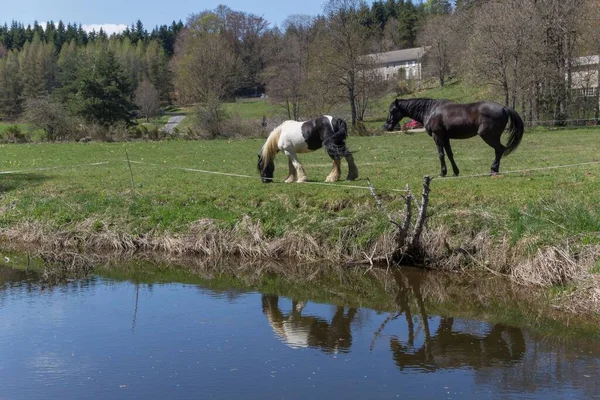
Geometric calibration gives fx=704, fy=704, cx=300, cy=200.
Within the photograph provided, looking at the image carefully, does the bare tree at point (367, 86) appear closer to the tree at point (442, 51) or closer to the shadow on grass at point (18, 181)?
the tree at point (442, 51)

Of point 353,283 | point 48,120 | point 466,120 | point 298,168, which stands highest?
point 48,120

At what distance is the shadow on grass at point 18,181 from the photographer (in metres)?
18.7

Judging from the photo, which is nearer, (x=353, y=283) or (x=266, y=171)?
(x=353, y=283)

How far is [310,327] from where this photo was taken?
1055 cm

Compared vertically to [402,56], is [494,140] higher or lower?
lower

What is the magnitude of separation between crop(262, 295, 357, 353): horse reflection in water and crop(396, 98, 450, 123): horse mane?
6.38m

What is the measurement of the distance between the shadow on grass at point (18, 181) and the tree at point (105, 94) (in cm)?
2737

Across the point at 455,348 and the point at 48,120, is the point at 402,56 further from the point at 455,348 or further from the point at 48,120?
the point at 455,348

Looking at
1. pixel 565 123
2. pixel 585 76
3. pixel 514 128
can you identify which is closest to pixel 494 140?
pixel 514 128

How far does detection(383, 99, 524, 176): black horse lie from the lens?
50.2 feet

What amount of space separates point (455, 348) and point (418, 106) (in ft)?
26.4

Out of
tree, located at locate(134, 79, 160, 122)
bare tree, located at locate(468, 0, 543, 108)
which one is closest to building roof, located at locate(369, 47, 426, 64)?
tree, located at locate(134, 79, 160, 122)

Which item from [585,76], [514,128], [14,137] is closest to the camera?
[514,128]

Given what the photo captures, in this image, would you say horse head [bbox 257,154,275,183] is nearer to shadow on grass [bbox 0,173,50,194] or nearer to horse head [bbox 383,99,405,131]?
horse head [bbox 383,99,405,131]
